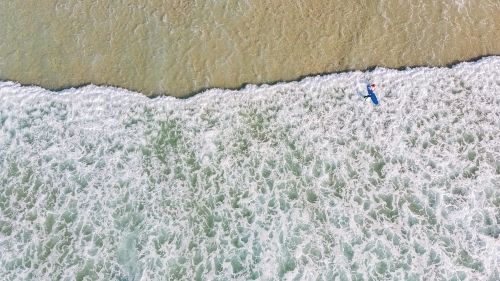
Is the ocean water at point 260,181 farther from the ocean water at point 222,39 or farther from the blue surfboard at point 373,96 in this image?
the ocean water at point 222,39

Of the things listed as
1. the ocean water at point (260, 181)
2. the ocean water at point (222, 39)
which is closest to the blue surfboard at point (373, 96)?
the ocean water at point (260, 181)

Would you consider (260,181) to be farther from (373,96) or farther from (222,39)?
(222,39)

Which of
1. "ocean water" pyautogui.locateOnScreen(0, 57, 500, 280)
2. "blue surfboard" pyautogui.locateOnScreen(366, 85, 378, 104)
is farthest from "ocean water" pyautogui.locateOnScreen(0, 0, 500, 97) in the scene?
"blue surfboard" pyautogui.locateOnScreen(366, 85, 378, 104)

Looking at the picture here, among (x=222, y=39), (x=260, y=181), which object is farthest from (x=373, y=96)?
(x=222, y=39)

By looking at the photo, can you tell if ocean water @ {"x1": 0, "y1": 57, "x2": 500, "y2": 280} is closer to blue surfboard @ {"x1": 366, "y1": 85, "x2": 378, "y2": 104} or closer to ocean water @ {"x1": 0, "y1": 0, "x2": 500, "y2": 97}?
blue surfboard @ {"x1": 366, "y1": 85, "x2": 378, "y2": 104}

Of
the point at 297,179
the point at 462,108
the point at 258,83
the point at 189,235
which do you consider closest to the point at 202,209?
the point at 189,235
